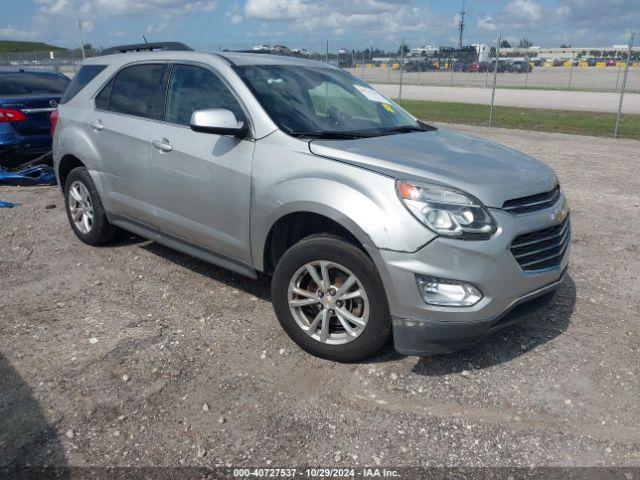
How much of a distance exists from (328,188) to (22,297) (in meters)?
2.78

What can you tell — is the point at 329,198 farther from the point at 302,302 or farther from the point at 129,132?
the point at 129,132

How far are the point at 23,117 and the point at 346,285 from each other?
662cm

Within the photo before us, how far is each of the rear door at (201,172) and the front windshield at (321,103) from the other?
0.79 feet

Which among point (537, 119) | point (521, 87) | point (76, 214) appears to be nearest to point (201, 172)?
point (76, 214)

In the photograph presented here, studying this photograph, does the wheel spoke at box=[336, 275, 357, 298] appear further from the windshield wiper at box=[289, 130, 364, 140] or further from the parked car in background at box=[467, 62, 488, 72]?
the parked car in background at box=[467, 62, 488, 72]

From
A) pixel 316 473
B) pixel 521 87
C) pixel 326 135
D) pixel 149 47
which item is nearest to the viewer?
pixel 316 473

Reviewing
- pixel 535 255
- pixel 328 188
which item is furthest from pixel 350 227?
pixel 535 255

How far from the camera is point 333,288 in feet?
11.1

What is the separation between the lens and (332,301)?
133 inches

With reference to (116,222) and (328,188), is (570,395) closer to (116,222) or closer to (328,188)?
(328,188)

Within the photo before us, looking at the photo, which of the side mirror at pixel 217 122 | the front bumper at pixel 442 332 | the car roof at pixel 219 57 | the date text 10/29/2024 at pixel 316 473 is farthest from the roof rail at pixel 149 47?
the date text 10/29/2024 at pixel 316 473

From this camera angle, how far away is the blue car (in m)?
7.88

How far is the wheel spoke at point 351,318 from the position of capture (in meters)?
3.31

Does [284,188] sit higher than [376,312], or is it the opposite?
[284,188]
